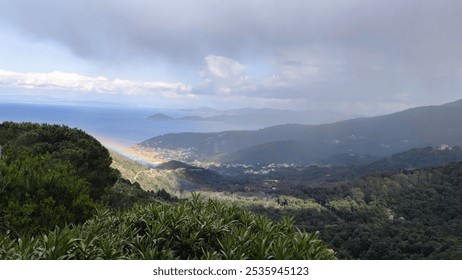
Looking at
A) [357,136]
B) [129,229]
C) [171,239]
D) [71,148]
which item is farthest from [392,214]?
[357,136]

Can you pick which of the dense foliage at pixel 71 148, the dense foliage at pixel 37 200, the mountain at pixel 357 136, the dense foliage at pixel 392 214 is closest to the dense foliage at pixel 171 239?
the dense foliage at pixel 37 200

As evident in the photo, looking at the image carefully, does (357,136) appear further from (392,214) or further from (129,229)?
(129,229)

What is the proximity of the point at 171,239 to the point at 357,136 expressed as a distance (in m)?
124

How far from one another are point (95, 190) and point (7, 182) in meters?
6.74

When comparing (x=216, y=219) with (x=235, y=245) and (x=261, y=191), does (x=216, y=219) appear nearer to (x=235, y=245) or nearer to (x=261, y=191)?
(x=235, y=245)

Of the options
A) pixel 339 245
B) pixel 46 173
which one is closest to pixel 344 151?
pixel 339 245

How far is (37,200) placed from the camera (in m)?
5.83

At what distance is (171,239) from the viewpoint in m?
3.76

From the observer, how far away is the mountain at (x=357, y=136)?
70.6 meters

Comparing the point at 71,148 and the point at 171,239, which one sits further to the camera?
the point at 71,148

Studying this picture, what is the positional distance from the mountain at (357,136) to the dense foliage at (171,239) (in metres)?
51.3

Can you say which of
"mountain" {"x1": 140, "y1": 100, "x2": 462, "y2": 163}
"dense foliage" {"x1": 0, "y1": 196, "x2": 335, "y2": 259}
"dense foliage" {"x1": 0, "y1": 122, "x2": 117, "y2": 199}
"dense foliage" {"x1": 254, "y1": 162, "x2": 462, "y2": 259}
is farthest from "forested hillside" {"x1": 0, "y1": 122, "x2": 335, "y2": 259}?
"mountain" {"x1": 140, "y1": 100, "x2": 462, "y2": 163}

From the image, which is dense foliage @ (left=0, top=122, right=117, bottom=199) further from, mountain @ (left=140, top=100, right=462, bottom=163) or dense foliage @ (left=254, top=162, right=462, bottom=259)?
mountain @ (left=140, top=100, right=462, bottom=163)

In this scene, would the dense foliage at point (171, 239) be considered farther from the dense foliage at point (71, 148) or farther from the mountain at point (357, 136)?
the mountain at point (357, 136)
